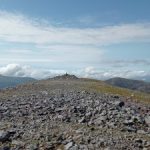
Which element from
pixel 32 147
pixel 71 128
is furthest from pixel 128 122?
pixel 32 147

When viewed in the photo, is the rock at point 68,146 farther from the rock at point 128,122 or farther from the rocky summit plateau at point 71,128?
the rock at point 128,122

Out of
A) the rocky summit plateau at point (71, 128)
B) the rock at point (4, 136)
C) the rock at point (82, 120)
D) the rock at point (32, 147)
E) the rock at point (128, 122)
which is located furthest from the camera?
the rock at point (82, 120)

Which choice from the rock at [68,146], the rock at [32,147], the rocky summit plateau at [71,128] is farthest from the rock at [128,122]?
the rock at [32,147]

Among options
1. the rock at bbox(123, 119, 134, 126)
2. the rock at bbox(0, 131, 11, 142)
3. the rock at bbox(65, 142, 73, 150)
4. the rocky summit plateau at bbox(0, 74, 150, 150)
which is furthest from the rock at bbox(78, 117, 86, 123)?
the rock at bbox(0, 131, 11, 142)

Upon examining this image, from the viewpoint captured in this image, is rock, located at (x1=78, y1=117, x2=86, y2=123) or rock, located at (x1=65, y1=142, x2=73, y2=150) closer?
rock, located at (x1=65, y1=142, x2=73, y2=150)

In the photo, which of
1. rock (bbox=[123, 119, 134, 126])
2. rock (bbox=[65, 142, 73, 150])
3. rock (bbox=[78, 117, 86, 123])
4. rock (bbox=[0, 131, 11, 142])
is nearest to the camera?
rock (bbox=[65, 142, 73, 150])

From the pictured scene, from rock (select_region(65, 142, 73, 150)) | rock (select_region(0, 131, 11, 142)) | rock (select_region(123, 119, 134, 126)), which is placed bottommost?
rock (select_region(65, 142, 73, 150))

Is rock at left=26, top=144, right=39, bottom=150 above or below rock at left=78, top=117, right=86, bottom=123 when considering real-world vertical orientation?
below

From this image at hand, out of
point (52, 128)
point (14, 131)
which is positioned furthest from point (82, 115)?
point (14, 131)

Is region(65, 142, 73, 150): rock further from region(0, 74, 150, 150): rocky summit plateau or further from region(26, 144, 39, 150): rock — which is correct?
region(26, 144, 39, 150): rock

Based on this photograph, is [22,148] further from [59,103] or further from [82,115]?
[59,103]

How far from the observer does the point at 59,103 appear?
42875mm

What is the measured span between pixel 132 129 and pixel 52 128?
6.81m

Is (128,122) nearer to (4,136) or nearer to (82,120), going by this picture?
(82,120)
